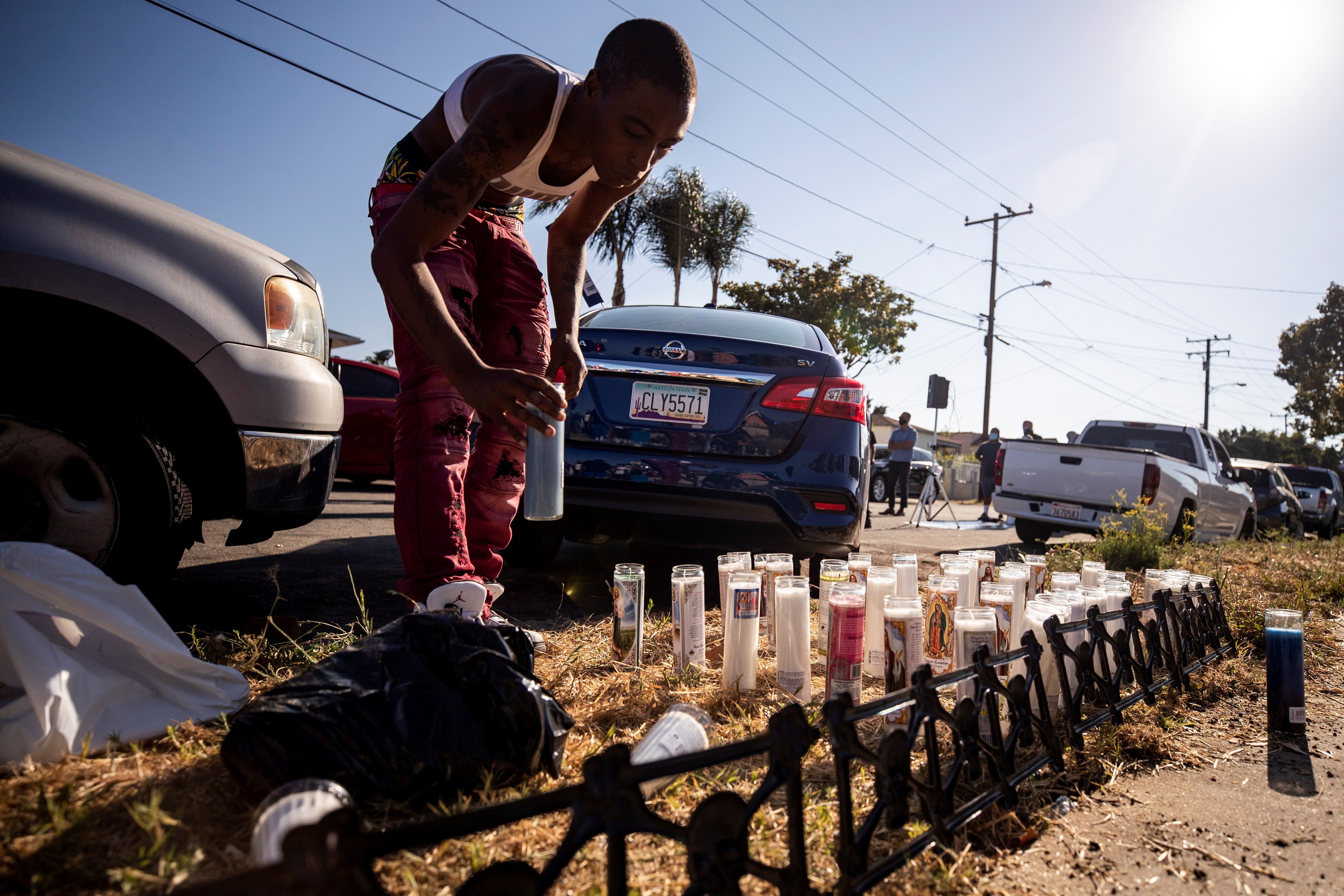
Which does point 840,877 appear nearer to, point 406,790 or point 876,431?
point 406,790

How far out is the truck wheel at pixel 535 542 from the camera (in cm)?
387

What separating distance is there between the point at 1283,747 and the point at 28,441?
3.71 meters

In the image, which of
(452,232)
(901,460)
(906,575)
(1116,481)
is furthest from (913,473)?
(452,232)

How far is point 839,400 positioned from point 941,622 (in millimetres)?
1187

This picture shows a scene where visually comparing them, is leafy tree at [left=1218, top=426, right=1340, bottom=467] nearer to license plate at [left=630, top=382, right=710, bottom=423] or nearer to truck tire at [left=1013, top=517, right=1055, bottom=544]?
truck tire at [left=1013, top=517, right=1055, bottom=544]

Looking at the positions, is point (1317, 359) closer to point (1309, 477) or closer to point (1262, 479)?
point (1309, 477)

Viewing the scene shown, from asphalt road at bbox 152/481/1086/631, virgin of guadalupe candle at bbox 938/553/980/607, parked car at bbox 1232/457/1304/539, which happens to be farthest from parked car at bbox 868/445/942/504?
virgin of guadalupe candle at bbox 938/553/980/607

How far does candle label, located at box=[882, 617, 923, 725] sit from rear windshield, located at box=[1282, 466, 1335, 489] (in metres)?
27.3

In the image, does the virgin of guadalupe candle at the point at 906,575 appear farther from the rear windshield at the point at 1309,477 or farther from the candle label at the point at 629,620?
the rear windshield at the point at 1309,477

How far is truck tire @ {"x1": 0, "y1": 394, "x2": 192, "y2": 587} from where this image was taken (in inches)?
80.0

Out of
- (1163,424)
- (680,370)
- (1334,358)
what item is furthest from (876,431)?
(680,370)

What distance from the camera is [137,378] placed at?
227 cm

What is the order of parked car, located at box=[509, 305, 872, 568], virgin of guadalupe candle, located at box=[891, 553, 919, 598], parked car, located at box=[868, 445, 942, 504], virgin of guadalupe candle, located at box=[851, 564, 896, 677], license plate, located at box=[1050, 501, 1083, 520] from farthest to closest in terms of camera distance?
parked car, located at box=[868, 445, 942, 504]
license plate, located at box=[1050, 501, 1083, 520]
parked car, located at box=[509, 305, 872, 568]
virgin of guadalupe candle, located at box=[891, 553, 919, 598]
virgin of guadalupe candle, located at box=[851, 564, 896, 677]

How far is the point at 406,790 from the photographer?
4.59 ft
